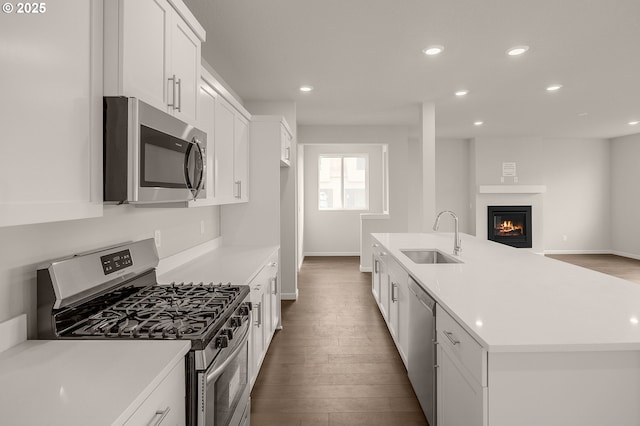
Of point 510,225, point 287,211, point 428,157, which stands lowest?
point 510,225

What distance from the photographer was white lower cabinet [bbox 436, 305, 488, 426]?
1.34 m

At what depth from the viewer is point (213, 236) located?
11.8 feet

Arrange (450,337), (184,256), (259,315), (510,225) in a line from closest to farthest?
(450,337) < (259,315) < (184,256) < (510,225)

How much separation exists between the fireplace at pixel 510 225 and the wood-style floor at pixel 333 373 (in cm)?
478

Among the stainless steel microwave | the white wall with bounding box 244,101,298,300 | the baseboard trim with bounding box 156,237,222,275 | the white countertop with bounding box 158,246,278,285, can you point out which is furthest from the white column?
the stainless steel microwave

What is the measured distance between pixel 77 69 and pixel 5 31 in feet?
0.84

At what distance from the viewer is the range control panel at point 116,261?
5.62 feet

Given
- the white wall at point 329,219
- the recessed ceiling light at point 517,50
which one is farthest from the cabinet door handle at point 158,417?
the white wall at point 329,219

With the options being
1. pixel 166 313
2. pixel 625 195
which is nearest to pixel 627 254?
pixel 625 195

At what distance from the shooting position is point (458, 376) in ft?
5.25

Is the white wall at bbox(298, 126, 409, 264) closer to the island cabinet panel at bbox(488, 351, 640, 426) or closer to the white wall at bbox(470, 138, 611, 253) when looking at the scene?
the white wall at bbox(470, 138, 611, 253)

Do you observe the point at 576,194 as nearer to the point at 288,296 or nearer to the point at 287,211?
the point at 287,211

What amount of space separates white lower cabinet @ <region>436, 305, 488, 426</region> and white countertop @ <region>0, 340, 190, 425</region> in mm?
1013

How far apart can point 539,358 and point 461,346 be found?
0.29 m
